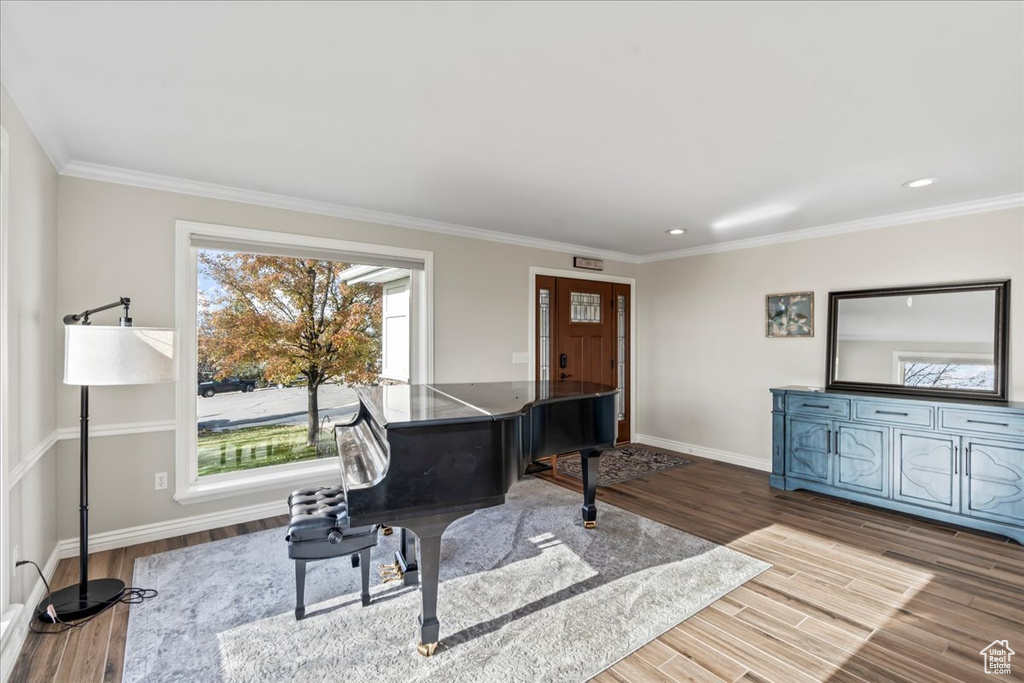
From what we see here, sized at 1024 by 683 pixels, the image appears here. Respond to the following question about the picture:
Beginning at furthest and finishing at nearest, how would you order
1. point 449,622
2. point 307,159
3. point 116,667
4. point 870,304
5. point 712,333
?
point 712,333 < point 870,304 < point 307,159 < point 449,622 < point 116,667

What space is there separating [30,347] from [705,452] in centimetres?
552

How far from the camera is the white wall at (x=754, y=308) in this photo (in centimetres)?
359

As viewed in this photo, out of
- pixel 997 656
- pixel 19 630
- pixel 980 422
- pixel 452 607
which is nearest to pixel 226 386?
pixel 19 630

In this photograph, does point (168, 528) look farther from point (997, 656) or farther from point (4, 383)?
point (997, 656)

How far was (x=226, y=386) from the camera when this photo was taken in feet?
11.4

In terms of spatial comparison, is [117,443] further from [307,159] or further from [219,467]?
[307,159]

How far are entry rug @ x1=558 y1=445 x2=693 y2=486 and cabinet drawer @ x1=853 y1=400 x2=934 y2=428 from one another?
1.72 metres

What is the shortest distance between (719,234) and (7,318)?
16.5 feet

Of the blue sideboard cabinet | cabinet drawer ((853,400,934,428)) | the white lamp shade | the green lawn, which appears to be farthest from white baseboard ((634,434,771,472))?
the white lamp shade

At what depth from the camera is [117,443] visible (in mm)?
3000

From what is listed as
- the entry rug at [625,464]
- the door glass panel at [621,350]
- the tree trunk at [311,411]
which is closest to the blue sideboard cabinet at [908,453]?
the entry rug at [625,464]

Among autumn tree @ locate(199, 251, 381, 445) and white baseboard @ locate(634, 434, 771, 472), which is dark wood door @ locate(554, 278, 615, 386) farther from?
autumn tree @ locate(199, 251, 381, 445)

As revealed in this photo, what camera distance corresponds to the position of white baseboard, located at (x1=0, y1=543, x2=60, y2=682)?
182cm

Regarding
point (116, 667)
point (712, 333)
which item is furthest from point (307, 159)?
point (712, 333)
